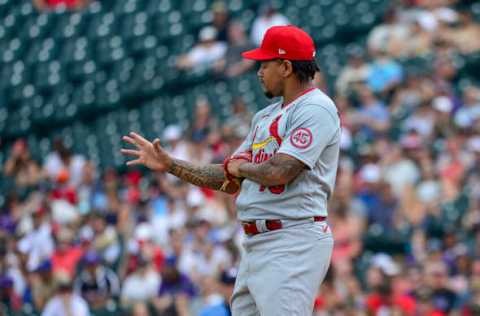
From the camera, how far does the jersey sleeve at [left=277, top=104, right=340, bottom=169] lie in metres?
4.14

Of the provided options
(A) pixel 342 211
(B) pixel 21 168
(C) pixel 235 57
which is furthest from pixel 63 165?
(A) pixel 342 211

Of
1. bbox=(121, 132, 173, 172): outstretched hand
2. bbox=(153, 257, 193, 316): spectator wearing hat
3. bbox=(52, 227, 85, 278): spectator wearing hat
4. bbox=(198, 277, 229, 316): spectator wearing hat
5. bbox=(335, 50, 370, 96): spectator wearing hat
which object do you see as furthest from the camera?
bbox=(335, 50, 370, 96): spectator wearing hat

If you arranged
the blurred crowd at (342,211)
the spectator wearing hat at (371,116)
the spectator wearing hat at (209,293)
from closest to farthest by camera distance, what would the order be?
the spectator wearing hat at (209,293), the blurred crowd at (342,211), the spectator wearing hat at (371,116)

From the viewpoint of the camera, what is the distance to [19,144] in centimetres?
1303

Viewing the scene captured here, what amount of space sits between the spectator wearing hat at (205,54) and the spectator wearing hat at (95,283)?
4.15 metres

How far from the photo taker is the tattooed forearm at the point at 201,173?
4.59 m

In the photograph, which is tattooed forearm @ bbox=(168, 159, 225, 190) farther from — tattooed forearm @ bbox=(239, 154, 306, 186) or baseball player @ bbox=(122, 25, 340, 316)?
tattooed forearm @ bbox=(239, 154, 306, 186)

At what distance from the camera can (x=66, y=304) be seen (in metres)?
9.19

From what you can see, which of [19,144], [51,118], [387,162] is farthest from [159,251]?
[51,118]

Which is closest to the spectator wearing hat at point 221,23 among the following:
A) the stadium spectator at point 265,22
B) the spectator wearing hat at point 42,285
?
the stadium spectator at point 265,22

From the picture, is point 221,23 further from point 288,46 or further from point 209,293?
point 288,46

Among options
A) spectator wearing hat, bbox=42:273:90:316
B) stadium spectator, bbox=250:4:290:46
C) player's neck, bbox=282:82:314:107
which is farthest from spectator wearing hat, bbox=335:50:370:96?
player's neck, bbox=282:82:314:107

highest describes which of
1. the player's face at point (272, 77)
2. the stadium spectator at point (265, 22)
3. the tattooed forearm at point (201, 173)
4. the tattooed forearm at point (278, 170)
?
the player's face at point (272, 77)

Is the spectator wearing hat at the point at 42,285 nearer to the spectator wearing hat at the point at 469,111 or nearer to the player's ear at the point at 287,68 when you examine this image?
the spectator wearing hat at the point at 469,111
